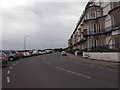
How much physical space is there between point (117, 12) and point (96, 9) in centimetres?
1079

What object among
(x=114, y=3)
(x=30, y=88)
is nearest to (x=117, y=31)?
(x=114, y=3)

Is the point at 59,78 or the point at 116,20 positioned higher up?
the point at 116,20

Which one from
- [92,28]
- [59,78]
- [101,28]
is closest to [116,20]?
[101,28]

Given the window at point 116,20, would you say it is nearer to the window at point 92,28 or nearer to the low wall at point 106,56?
the low wall at point 106,56

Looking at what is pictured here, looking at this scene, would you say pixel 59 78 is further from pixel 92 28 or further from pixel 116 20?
pixel 92 28

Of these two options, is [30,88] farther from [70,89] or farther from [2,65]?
[2,65]

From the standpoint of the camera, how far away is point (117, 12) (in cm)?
2448

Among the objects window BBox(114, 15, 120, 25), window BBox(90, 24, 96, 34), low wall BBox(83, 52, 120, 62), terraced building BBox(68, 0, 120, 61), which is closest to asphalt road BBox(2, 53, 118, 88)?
low wall BBox(83, 52, 120, 62)

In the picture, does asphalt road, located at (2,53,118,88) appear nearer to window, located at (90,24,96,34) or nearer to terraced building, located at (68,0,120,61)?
terraced building, located at (68,0,120,61)

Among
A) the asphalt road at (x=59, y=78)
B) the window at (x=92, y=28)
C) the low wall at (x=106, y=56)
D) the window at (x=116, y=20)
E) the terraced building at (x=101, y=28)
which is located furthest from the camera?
the window at (x=92, y=28)

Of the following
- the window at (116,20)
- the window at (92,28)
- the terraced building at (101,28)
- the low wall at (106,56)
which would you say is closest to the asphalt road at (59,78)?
the low wall at (106,56)

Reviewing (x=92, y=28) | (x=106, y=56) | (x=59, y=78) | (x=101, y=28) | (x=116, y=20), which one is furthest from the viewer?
(x=92, y=28)

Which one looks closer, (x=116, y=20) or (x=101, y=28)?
(x=116, y=20)

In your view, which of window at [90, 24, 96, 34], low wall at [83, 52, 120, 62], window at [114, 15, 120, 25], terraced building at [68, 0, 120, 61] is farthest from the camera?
window at [90, 24, 96, 34]
